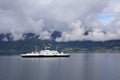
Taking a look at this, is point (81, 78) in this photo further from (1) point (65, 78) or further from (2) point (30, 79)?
(2) point (30, 79)

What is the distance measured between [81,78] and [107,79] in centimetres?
1033

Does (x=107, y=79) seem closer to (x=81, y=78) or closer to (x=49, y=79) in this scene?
(x=81, y=78)

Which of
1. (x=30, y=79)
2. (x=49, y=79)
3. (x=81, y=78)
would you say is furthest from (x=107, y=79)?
(x=30, y=79)

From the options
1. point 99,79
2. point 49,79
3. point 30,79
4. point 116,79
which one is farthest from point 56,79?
point 116,79

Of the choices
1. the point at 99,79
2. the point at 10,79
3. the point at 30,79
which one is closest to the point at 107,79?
the point at 99,79

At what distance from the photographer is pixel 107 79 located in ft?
324

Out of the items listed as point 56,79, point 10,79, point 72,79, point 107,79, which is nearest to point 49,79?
point 56,79

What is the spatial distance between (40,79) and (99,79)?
2324cm

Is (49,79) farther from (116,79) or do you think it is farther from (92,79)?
(116,79)

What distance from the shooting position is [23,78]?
10188cm

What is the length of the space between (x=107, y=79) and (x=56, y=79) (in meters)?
20.1

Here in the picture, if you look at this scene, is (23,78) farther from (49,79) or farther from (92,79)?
(92,79)

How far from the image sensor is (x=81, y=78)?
101 meters

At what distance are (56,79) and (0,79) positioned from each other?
2191cm
